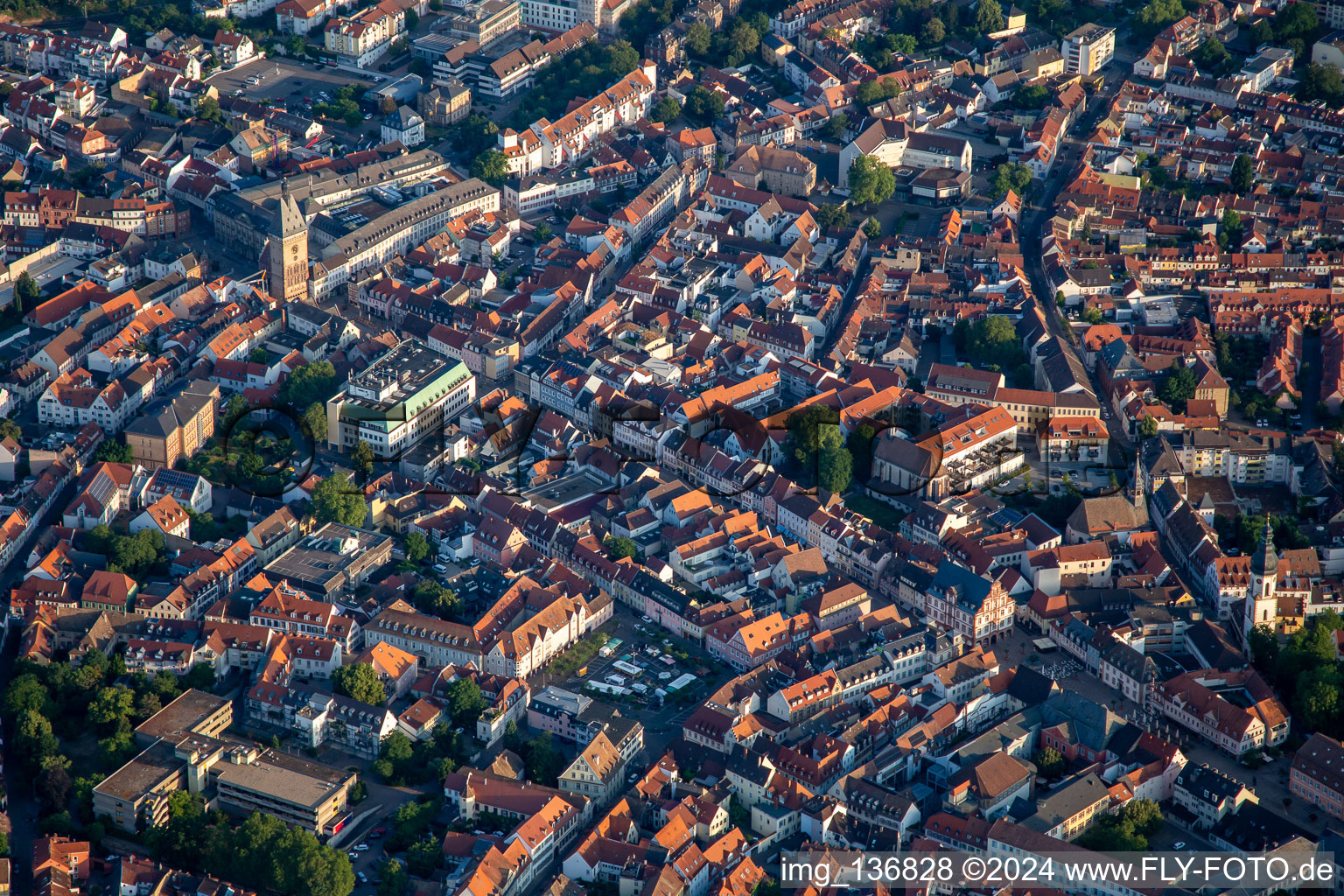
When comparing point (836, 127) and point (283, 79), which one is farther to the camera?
point (283, 79)

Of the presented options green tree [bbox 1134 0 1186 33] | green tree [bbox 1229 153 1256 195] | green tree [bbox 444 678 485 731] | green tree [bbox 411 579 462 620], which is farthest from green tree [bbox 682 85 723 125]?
green tree [bbox 444 678 485 731]

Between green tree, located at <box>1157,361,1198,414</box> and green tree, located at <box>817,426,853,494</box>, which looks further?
green tree, located at <box>1157,361,1198,414</box>

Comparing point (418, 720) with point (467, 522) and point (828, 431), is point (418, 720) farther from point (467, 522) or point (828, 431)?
point (828, 431)

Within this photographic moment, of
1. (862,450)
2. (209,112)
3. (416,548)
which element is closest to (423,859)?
(416,548)

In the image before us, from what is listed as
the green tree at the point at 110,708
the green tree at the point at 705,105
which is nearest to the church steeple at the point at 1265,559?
the green tree at the point at 110,708

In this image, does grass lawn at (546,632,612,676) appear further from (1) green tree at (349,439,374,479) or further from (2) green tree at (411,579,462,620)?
(1) green tree at (349,439,374,479)

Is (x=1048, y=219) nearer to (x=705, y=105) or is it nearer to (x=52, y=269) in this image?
(x=705, y=105)
